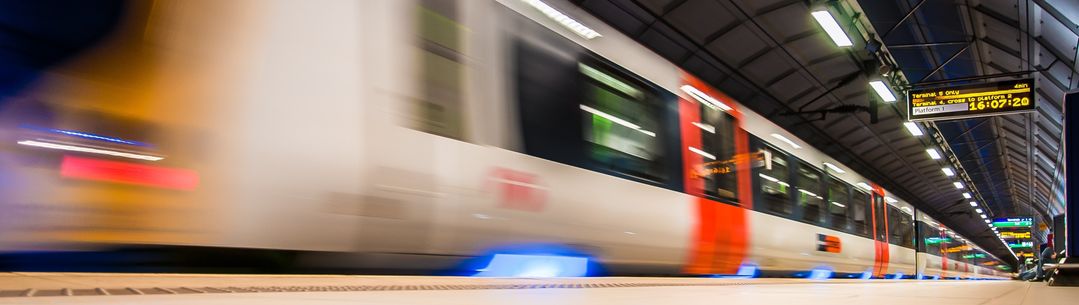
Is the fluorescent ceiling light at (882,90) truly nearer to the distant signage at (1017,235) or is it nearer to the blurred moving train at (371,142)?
the blurred moving train at (371,142)

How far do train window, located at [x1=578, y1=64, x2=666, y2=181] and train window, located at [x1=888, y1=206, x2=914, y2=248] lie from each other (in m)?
7.88

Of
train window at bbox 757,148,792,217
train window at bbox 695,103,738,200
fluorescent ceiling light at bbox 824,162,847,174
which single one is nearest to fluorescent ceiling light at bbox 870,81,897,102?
fluorescent ceiling light at bbox 824,162,847,174

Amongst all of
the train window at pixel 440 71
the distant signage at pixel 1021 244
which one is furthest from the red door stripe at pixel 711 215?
the distant signage at pixel 1021 244

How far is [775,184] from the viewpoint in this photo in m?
7.09

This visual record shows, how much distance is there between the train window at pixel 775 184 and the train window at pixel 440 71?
407 centimetres

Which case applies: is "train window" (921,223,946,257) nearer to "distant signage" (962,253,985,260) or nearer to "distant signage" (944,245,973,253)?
"distant signage" (944,245,973,253)

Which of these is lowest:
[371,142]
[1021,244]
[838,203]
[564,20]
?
[1021,244]

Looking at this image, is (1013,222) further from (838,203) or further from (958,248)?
(838,203)

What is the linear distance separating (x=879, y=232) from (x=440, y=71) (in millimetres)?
9284

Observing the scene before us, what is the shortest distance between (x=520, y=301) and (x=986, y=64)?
14085 millimetres

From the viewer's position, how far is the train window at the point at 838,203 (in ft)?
28.7

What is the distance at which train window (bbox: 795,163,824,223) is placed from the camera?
7766 mm

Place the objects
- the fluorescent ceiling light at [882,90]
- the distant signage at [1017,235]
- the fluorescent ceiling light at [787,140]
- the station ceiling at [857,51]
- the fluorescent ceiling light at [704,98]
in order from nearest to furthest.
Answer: the fluorescent ceiling light at [704,98], the fluorescent ceiling light at [787,140], the station ceiling at [857,51], the fluorescent ceiling light at [882,90], the distant signage at [1017,235]

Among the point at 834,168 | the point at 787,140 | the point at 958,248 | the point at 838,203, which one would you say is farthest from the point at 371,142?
the point at 958,248
